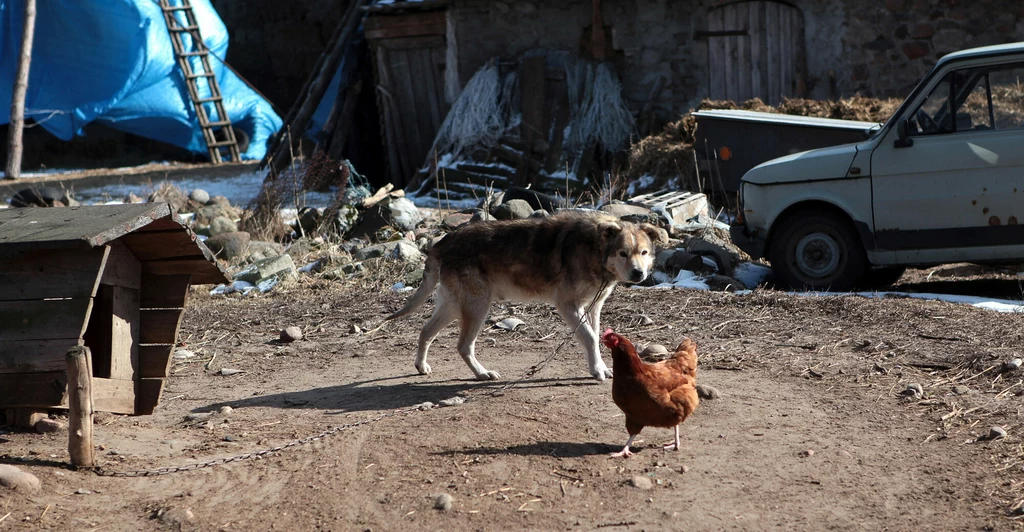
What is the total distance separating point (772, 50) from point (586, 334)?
1108 cm

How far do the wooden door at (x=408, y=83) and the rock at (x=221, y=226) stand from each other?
524 cm

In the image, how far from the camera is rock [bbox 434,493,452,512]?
466cm

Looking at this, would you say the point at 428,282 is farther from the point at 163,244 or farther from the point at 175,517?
the point at 175,517

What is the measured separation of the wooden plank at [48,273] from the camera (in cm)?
548

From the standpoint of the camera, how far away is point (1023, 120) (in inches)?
342

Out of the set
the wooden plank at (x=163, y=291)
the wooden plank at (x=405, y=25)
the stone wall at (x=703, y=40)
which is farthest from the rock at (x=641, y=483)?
the wooden plank at (x=405, y=25)

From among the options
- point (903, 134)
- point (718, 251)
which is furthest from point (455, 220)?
point (903, 134)

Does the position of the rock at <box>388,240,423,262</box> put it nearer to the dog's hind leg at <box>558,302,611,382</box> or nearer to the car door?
the dog's hind leg at <box>558,302,611,382</box>

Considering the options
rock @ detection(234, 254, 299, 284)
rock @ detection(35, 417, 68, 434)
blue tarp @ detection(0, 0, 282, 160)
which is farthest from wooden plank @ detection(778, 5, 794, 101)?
blue tarp @ detection(0, 0, 282, 160)

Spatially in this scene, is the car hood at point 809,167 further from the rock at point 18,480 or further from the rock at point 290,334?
the rock at point 18,480

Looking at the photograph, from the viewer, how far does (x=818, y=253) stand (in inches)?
380

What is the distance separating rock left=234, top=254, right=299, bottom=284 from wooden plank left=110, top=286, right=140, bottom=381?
480 cm

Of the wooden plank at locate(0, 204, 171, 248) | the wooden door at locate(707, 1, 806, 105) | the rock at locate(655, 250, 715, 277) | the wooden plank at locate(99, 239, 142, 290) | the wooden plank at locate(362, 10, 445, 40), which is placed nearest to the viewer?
the wooden plank at locate(0, 204, 171, 248)

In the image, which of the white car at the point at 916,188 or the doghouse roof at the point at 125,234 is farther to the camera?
the white car at the point at 916,188
